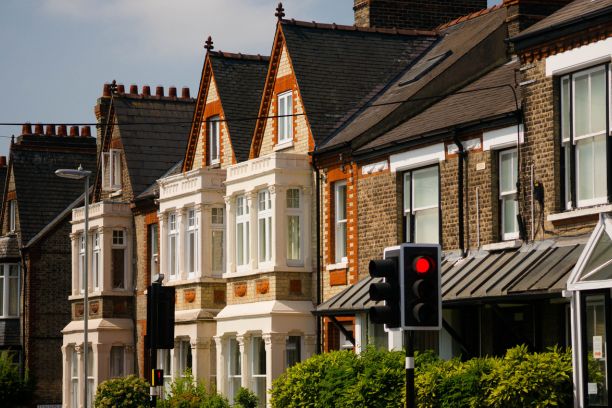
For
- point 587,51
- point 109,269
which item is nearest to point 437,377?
point 587,51

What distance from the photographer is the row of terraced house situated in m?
26.1

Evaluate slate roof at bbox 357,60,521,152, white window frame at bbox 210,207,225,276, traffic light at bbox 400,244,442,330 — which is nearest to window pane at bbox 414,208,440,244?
slate roof at bbox 357,60,521,152

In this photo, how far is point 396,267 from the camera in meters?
18.0

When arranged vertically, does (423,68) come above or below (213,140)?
above

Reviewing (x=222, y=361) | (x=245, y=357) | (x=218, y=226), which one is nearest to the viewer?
(x=245, y=357)

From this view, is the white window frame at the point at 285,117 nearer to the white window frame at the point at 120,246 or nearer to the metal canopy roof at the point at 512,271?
the metal canopy roof at the point at 512,271

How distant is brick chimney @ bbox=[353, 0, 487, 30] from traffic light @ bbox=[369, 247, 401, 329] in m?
25.5

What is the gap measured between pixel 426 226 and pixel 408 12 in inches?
501

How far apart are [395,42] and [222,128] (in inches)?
223

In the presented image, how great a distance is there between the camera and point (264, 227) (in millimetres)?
38312

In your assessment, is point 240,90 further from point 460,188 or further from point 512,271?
point 512,271

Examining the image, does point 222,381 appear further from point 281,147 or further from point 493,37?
point 493,37

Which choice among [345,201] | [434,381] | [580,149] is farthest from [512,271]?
[345,201]

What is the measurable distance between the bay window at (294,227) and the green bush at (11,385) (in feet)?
64.7
